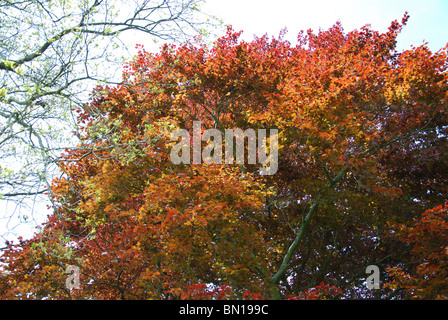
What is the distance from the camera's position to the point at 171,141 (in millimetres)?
10688

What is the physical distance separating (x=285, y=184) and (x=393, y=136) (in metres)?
3.55

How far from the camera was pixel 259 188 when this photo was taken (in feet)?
36.7

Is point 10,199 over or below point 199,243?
over

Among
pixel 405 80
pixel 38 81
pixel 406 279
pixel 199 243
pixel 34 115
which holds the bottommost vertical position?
pixel 406 279

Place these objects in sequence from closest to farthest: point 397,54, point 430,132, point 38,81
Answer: point 38,81 → point 430,132 → point 397,54

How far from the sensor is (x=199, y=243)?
8086 millimetres

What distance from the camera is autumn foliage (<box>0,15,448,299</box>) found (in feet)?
26.2

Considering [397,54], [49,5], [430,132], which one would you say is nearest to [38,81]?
[49,5]

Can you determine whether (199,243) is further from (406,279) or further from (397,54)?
(397,54)

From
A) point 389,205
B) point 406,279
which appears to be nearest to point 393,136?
point 389,205

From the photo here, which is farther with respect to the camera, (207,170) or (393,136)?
(393,136)

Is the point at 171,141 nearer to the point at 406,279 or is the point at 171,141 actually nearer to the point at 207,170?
the point at 207,170

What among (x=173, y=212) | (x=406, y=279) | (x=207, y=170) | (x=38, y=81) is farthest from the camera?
(x=207, y=170)

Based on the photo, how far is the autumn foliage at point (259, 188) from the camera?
26.2ft
